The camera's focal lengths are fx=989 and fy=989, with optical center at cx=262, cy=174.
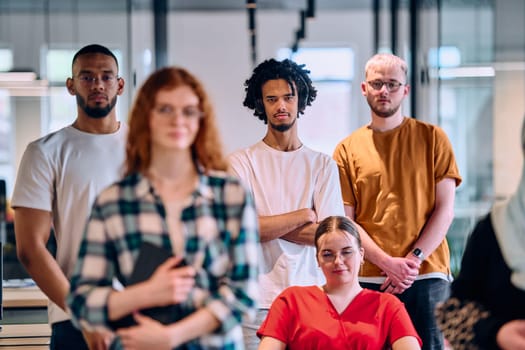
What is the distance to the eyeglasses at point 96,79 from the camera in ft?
8.23

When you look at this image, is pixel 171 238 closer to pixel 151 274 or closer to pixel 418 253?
pixel 151 274

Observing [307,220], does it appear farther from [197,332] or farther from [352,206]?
[197,332]

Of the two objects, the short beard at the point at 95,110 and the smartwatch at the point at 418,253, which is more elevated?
the short beard at the point at 95,110

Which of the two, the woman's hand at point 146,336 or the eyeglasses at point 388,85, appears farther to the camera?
the eyeglasses at point 388,85

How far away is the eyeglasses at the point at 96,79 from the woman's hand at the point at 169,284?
926 millimetres

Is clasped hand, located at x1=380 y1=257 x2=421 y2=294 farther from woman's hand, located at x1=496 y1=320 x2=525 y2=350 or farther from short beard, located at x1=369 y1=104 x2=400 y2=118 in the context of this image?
woman's hand, located at x1=496 y1=320 x2=525 y2=350

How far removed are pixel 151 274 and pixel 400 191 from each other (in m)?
1.79

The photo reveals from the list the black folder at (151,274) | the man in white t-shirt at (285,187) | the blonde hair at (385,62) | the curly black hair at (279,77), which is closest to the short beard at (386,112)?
the blonde hair at (385,62)

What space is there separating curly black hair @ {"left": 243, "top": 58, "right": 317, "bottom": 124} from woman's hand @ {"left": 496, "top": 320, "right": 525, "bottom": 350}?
4.69ft

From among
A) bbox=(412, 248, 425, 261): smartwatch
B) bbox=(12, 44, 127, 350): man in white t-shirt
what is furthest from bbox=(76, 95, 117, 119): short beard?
bbox=(412, 248, 425, 261): smartwatch

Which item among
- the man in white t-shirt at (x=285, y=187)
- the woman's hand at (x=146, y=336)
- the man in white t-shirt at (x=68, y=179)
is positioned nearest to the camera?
the woman's hand at (x=146, y=336)

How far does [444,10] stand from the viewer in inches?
284

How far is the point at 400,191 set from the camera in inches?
133

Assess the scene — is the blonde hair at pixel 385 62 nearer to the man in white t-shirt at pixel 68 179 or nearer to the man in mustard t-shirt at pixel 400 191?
the man in mustard t-shirt at pixel 400 191
